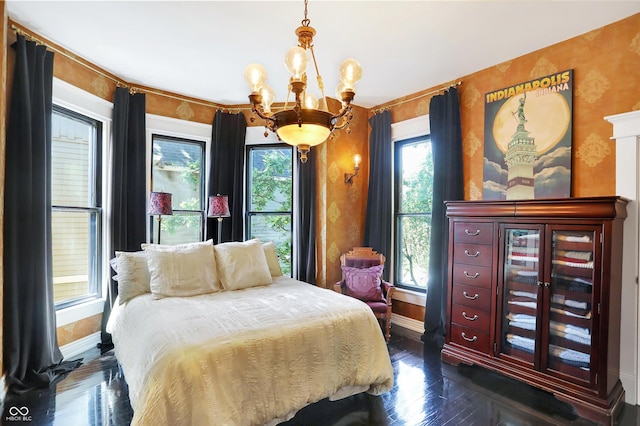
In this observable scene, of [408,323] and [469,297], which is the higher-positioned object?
[469,297]

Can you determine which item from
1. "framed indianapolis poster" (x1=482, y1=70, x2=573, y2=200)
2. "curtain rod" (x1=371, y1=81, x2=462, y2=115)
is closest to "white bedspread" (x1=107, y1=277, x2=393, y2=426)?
"framed indianapolis poster" (x1=482, y1=70, x2=573, y2=200)

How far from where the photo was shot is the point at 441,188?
3600mm

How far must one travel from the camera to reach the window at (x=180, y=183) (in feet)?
13.2

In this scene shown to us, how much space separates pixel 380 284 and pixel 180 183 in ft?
9.10

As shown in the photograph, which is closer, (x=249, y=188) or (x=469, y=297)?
(x=469, y=297)

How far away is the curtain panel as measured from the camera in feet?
8.07

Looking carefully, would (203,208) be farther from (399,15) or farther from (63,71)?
(399,15)

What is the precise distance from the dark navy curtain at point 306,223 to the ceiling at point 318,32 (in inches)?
46.7

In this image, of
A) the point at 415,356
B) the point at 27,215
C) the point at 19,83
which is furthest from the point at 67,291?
the point at 415,356

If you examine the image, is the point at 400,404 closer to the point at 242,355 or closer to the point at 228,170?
the point at 242,355

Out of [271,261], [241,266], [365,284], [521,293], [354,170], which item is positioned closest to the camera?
[521,293]

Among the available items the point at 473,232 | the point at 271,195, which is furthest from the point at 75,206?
the point at 473,232

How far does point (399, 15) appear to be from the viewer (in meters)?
2.42

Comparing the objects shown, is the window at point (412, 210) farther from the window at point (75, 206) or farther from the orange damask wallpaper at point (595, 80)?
the window at point (75, 206)
